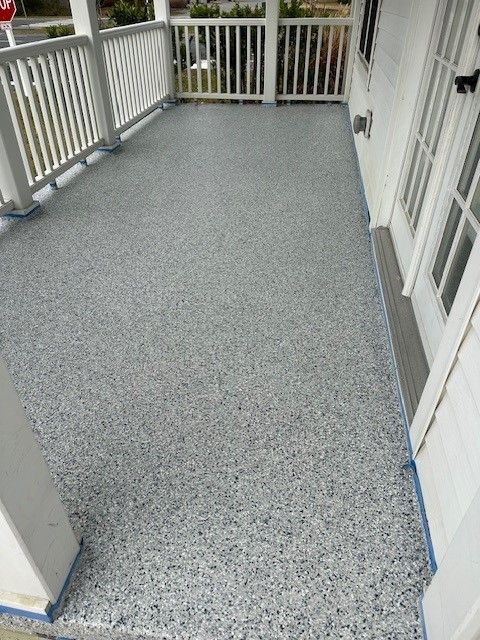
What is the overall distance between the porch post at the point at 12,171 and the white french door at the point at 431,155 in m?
2.25

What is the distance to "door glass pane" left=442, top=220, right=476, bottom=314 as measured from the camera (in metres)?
1.41

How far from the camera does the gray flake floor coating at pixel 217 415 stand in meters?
1.04

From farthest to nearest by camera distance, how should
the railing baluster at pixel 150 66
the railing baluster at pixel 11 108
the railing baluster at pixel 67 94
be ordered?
1. the railing baluster at pixel 150 66
2. the railing baluster at pixel 67 94
3. the railing baluster at pixel 11 108

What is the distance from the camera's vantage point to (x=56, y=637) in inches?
39.9

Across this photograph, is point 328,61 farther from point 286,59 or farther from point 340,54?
point 286,59


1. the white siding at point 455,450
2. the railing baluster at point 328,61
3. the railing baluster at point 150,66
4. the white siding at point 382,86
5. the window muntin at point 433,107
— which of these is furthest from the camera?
the railing baluster at point 328,61

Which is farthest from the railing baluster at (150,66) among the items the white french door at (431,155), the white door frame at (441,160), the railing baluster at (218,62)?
the white door frame at (441,160)

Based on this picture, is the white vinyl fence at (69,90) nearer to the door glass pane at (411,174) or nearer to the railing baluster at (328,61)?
the railing baluster at (328,61)

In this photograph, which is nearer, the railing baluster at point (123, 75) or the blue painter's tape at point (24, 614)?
the blue painter's tape at point (24, 614)

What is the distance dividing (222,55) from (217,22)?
456 mm

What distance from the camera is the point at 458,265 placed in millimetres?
1491

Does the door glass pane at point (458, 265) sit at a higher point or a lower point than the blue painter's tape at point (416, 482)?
higher

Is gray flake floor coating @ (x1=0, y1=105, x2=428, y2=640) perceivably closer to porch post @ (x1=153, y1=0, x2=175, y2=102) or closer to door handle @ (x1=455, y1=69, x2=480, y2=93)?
door handle @ (x1=455, y1=69, x2=480, y2=93)

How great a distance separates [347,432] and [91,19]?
3.67 m
